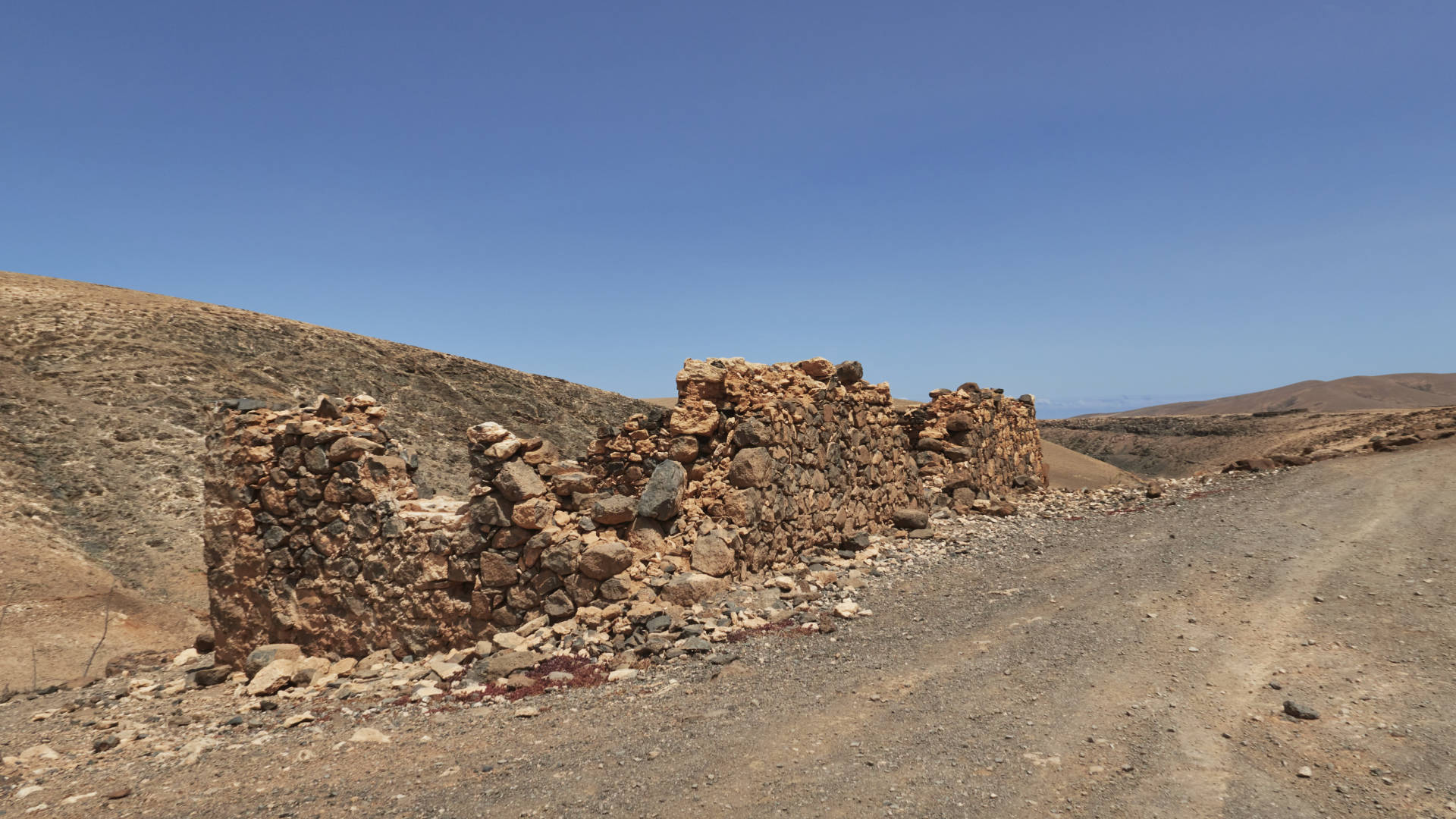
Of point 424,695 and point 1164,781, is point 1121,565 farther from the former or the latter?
point 424,695

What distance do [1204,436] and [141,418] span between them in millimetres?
55376

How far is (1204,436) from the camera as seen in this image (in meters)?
49.2

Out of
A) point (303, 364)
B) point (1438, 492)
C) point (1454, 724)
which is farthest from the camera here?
point (303, 364)

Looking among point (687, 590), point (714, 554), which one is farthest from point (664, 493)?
point (687, 590)

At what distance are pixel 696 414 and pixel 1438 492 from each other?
454 inches

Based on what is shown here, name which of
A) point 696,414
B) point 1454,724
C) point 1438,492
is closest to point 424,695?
point 696,414

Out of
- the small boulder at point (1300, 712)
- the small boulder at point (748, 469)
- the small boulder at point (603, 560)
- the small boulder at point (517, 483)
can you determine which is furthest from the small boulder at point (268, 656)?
the small boulder at point (1300, 712)

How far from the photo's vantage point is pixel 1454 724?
188 inches

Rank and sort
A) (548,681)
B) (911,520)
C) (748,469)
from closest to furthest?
(548,681)
(748,469)
(911,520)

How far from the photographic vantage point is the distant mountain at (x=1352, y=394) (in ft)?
367

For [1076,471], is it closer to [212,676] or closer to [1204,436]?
[1204,436]

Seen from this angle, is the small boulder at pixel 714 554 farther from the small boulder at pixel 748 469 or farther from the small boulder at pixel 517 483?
the small boulder at pixel 517 483

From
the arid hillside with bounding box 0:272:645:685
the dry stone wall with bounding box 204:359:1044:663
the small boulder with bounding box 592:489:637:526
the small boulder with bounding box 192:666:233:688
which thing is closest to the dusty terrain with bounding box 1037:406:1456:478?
the dry stone wall with bounding box 204:359:1044:663

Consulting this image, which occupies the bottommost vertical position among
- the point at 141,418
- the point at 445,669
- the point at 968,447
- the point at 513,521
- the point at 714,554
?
the point at 445,669
